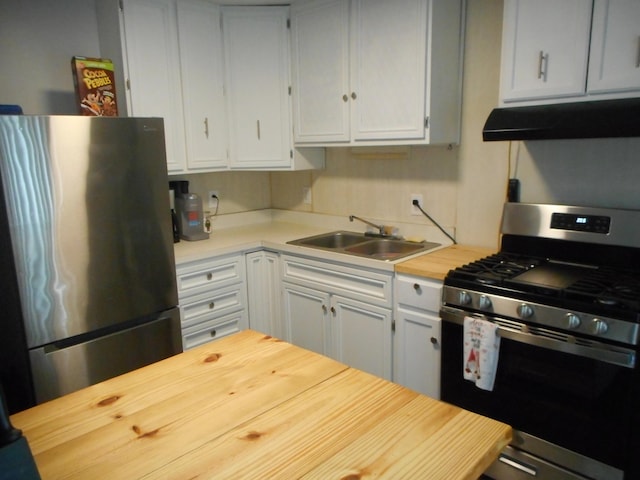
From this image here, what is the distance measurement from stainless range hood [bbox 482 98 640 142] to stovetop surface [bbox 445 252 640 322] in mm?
549

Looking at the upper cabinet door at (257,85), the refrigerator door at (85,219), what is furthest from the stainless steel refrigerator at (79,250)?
the upper cabinet door at (257,85)

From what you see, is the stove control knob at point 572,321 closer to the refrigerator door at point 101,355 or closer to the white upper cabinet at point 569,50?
the white upper cabinet at point 569,50

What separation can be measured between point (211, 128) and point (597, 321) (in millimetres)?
2283

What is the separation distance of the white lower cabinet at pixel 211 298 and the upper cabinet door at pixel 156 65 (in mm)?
623

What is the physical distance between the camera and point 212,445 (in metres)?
0.86

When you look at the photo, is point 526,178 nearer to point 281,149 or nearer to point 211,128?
point 281,149

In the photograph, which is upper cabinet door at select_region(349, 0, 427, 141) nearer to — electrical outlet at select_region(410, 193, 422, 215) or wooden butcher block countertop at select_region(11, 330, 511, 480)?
electrical outlet at select_region(410, 193, 422, 215)

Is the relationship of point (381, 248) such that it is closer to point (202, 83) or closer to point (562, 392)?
point (562, 392)

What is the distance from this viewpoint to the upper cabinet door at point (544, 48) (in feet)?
5.90

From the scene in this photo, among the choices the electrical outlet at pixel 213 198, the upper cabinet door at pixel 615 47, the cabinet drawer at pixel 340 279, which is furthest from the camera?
the electrical outlet at pixel 213 198

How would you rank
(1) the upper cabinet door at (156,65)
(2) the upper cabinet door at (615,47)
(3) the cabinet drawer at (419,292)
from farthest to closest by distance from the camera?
(1) the upper cabinet door at (156,65) → (3) the cabinet drawer at (419,292) → (2) the upper cabinet door at (615,47)

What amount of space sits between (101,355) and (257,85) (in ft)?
5.93

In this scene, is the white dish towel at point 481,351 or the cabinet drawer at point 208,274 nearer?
the white dish towel at point 481,351

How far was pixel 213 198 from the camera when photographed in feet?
10.7
